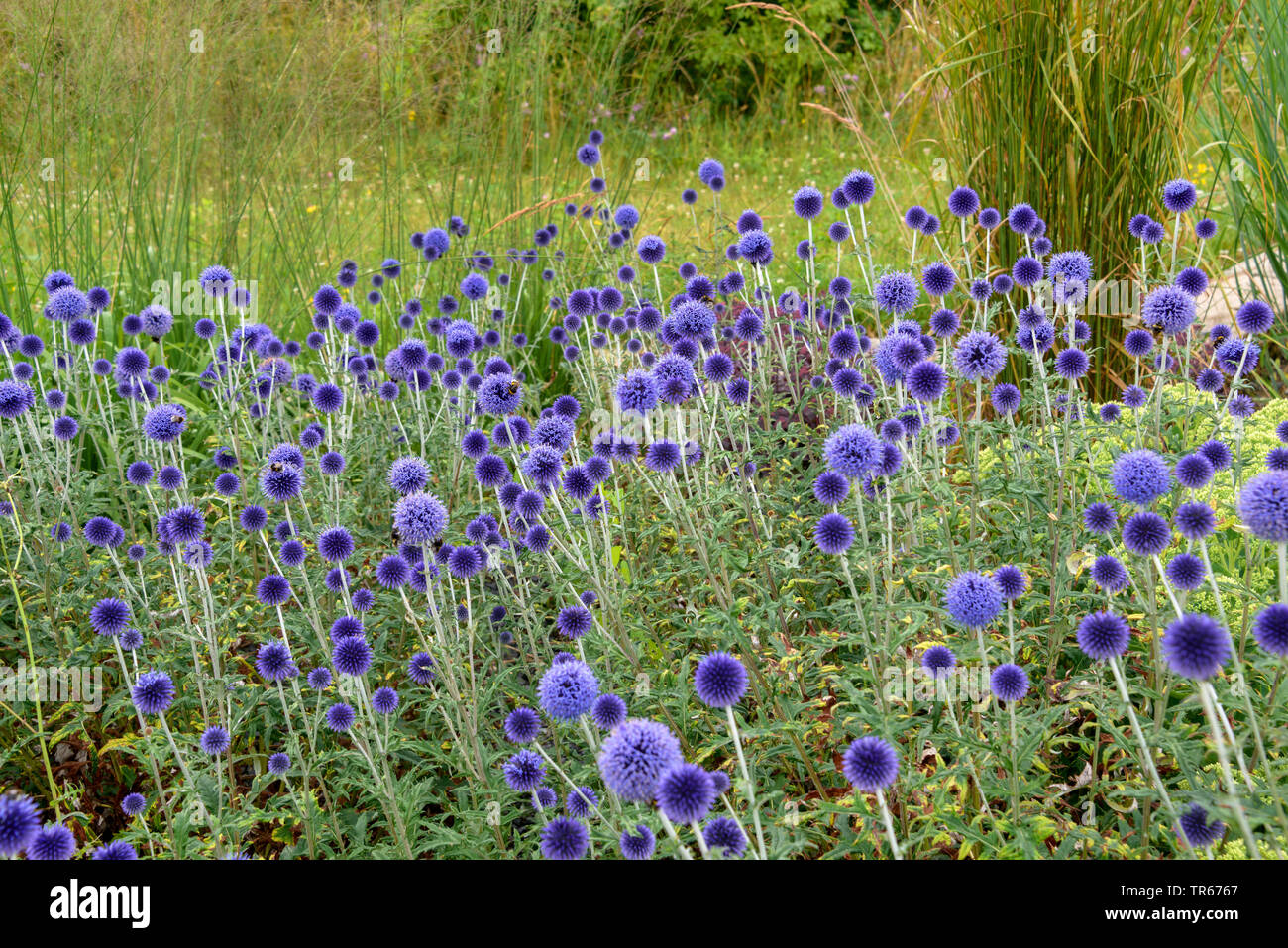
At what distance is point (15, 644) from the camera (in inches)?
128

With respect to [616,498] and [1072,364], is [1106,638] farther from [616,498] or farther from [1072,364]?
[616,498]

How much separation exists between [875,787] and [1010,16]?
167 inches

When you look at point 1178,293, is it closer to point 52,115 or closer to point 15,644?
point 15,644

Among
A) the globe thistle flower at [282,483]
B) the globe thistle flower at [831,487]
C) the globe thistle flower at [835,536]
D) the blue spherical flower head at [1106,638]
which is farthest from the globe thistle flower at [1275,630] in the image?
the globe thistle flower at [282,483]

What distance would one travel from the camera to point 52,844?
1.87 metres

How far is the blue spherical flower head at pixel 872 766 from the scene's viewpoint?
6.00 ft

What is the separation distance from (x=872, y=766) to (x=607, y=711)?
561mm

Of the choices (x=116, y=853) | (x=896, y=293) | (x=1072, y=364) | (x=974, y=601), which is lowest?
(x=116, y=853)

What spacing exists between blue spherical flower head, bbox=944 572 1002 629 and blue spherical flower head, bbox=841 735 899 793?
40cm

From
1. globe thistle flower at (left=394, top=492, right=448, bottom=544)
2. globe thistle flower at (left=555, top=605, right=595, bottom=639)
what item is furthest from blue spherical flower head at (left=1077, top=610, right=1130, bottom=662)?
globe thistle flower at (left=394, top=492, right=448, bottom=544)

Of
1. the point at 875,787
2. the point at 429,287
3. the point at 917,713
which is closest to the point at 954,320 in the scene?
the point at 917,713

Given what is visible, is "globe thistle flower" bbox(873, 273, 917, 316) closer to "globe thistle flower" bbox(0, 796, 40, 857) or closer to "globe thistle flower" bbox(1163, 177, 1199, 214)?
"globe thistle flower" bbox(1163, 177, 1199, 214)

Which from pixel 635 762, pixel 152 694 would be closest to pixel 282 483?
pixel 152 694

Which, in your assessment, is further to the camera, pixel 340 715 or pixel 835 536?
pixel 340 715
